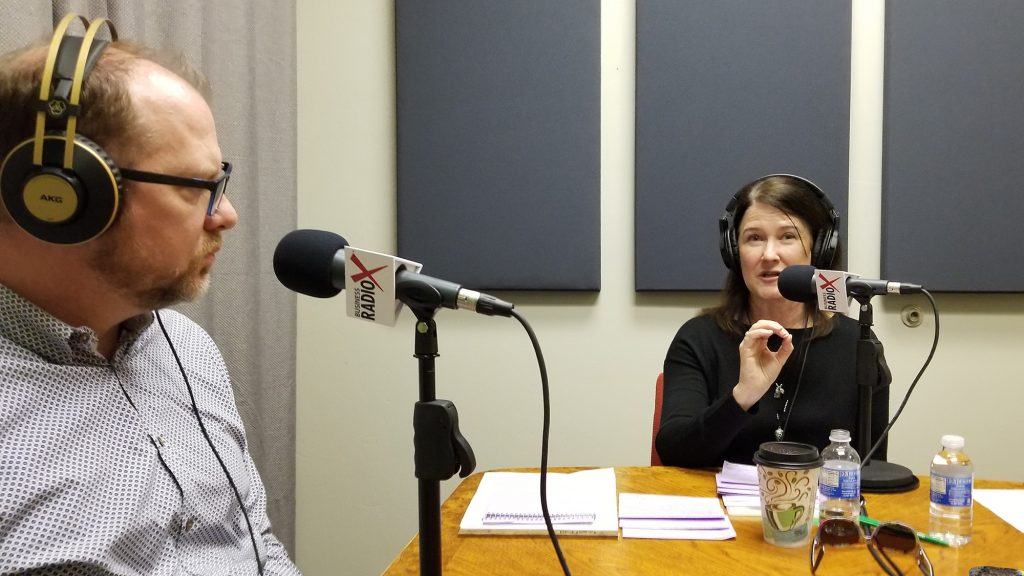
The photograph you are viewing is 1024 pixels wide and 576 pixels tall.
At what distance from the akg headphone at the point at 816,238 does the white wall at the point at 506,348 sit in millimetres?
550

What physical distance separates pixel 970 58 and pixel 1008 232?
1.75 ft

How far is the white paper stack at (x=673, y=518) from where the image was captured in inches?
43.6

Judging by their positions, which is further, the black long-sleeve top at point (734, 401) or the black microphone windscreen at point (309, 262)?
the black long-sleeve top at point (734, 401)

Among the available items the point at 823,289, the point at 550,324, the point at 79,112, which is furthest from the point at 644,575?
the point at 550,324

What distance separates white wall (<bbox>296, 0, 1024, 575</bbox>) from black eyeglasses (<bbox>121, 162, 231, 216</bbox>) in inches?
55.2

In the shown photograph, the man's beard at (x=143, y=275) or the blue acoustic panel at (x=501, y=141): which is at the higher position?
the blue acoustic panel at (x=501, y=141)

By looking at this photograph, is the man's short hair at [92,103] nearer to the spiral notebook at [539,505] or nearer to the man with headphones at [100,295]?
the man with headphones at [100,295]

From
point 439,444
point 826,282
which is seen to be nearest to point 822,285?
point 826,282

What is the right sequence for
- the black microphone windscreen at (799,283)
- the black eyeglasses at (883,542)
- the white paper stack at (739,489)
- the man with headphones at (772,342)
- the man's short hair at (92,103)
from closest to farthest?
the man's short hair at (92,103)
the black eyeglasses at (883,542)
the white paper stack at (739,489)
the black microphone windscreen at (799,283)
the man with headphones at (772,342)

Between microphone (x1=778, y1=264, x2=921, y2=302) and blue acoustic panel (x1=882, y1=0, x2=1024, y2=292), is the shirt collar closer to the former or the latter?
microphone (x1=778, y1=264, x2=921, y2=302)

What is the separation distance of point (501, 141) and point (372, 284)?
1661 mm

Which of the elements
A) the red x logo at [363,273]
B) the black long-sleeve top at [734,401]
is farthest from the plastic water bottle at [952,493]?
the red x logo at [363,273]

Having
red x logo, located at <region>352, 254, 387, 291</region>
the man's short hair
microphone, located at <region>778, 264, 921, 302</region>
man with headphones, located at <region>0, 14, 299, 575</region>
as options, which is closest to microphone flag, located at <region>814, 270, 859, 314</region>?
microphone, located at <region>778, 264, 921, 302</region>

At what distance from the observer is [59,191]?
787mm
